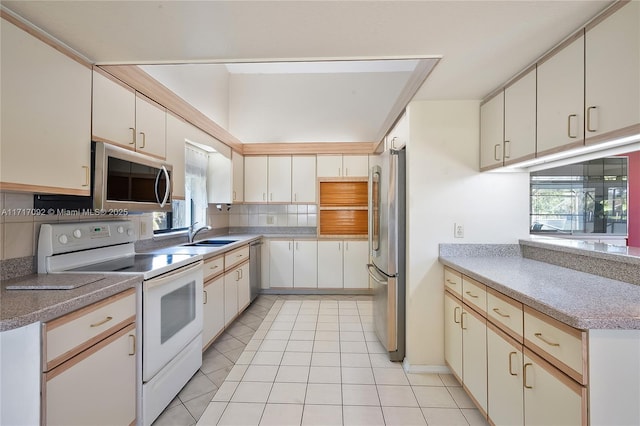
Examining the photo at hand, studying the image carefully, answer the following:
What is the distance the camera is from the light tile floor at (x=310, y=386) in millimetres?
1769

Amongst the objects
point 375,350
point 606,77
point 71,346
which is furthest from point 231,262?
point 606,77

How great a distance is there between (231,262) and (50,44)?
218cm

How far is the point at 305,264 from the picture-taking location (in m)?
4.26

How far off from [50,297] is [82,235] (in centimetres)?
78

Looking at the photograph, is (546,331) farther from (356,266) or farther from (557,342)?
(356,266)

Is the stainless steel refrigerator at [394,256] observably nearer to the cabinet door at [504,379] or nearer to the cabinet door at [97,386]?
the cabinet door at [504,379]

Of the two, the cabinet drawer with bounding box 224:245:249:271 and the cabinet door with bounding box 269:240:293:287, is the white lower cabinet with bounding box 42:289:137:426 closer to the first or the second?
the cabinet drawer with bounding box 224:245:249:271

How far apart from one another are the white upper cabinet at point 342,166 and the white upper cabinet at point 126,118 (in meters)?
2.36

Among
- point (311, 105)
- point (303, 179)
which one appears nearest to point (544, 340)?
point (303, 179)

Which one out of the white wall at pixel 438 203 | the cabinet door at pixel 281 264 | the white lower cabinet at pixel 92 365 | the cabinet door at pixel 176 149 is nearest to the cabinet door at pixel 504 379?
the white wall at pixel 438 203

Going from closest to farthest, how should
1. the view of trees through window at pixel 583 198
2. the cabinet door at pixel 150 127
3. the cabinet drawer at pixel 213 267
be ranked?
1. the cabinet door at pixel 150 127
2. the cabinet drawer at pixel 213 267
3. the view of trees through window at pixel 583 198

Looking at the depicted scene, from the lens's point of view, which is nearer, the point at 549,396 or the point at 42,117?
the point at 549,396

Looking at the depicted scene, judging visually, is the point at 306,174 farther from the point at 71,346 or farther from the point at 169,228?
the point at 71,346

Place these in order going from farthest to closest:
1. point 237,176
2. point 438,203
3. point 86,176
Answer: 1. point 237,176
2. point 438,203
3. point 86,176
